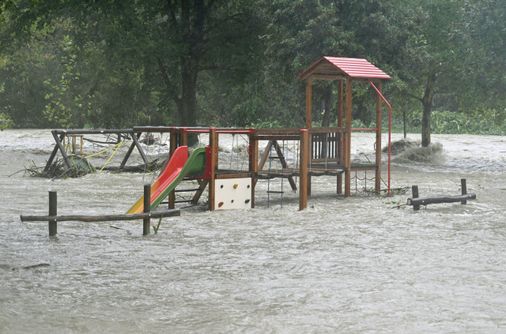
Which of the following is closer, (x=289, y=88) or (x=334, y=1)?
(x=334, y=1)

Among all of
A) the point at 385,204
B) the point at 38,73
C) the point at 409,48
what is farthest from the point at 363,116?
the point at 38,73

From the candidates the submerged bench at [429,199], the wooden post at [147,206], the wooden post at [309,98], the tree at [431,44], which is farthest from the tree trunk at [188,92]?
the wooden post at [147,206]

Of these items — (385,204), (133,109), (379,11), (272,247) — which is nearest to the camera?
(272,247)

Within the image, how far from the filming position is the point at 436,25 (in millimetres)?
31281

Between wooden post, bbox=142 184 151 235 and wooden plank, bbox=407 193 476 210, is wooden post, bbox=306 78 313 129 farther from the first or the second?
wooden post, bbox=142 184 151 235

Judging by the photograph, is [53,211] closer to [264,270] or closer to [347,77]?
[264,270]

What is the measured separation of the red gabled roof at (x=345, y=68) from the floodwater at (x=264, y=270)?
2.54m

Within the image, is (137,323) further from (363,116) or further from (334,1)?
(363,116)

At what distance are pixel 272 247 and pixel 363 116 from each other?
73.2 ft

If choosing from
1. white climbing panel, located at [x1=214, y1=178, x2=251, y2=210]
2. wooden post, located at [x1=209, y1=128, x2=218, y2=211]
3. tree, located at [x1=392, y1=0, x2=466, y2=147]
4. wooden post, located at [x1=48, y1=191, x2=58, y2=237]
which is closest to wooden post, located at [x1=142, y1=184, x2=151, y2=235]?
wooden post, located at [x1=48, y1=191, x2=58, y2=237]

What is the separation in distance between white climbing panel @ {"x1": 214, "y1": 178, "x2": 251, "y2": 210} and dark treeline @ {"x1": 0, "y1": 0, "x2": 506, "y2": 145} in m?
9.61

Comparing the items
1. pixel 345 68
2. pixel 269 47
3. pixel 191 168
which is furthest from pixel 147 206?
pixel 269 47

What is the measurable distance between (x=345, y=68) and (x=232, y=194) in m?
3.70

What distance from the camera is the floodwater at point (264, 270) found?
7820 mm
